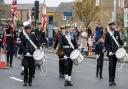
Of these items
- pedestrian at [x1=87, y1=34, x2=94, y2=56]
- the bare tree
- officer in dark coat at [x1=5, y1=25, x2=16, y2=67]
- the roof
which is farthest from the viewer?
the roof

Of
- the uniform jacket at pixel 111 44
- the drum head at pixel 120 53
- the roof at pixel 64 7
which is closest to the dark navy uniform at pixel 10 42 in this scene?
the uniform jacket at pixel 111 44

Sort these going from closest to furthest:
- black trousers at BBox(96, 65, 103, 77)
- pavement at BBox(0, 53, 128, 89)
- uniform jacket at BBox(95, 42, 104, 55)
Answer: pavement at BBox(0, 53, 128, 89), uniform jacket at BBox(95, 42, 104, 55), black trousers at BBox(96, 65, 103, 77)

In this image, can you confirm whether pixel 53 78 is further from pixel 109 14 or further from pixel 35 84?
pixel 109 14

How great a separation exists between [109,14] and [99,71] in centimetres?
4946

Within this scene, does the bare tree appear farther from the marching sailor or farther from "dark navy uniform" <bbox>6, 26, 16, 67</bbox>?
the marching sailor

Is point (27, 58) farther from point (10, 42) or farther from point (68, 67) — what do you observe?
point (10, 42)

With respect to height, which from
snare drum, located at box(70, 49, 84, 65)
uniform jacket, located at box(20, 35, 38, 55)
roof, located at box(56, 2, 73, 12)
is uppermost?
uniform jacket, located at box(20, 35, 38, 55)

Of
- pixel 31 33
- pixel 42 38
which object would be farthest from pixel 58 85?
pixel 42 38

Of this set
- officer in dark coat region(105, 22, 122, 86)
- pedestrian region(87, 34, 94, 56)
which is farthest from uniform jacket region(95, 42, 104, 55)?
pedestrian region(87, 34, 94, 56)

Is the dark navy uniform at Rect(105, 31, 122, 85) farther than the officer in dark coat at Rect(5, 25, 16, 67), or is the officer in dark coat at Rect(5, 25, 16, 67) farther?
the officer in dark coat at Rect(5, 25, 16, 67)

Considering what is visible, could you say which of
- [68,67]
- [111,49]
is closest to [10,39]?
[68,67]

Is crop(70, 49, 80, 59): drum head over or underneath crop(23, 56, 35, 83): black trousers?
over

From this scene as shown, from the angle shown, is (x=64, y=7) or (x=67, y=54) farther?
Answer: (x=64, y=7)

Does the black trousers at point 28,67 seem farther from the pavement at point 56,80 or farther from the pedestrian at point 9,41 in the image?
the pedestrian at point 9,41
